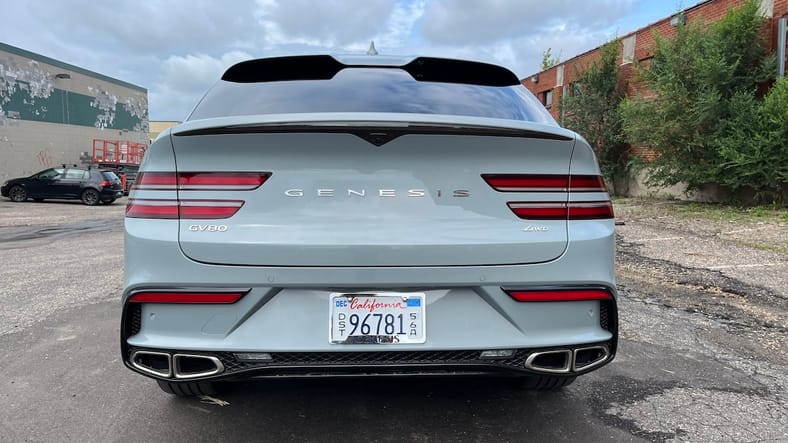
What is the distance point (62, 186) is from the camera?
18719 millimetres

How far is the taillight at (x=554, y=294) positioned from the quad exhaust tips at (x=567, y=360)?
200mm

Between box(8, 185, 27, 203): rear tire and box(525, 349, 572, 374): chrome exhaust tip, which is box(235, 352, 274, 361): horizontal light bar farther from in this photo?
box(8, 185, 27, 203): rear tire

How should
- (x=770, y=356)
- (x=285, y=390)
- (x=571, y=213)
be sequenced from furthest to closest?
(x=770, y=356) → (x=285, y=390) → (x=571, y=213)

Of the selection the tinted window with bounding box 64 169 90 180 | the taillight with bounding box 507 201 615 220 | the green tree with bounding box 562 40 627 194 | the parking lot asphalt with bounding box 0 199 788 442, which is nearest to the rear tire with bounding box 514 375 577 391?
the parking lot asphalt with bounding box 0 199 788 442

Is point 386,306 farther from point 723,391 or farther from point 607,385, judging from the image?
point 723,391

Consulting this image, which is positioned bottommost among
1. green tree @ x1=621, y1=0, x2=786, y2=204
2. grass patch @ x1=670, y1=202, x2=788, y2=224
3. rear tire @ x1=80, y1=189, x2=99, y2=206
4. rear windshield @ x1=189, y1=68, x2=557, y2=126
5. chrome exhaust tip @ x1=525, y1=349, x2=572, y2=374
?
rear tire @ x1=80, y1=189, x2=99, y2=206

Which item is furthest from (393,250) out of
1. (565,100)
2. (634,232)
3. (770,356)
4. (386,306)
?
(565,100)

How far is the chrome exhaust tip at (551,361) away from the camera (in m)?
1.98

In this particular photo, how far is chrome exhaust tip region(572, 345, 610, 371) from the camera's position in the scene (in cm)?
202

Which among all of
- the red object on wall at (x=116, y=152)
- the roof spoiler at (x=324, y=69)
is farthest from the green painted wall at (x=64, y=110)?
the roof spoiler at (x=324, y=69)

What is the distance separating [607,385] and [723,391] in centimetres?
61

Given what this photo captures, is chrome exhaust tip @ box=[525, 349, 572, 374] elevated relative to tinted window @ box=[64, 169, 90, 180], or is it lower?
lower

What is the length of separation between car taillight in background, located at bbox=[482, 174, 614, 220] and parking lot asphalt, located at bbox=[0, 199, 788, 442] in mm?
1052

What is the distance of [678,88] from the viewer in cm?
1253
